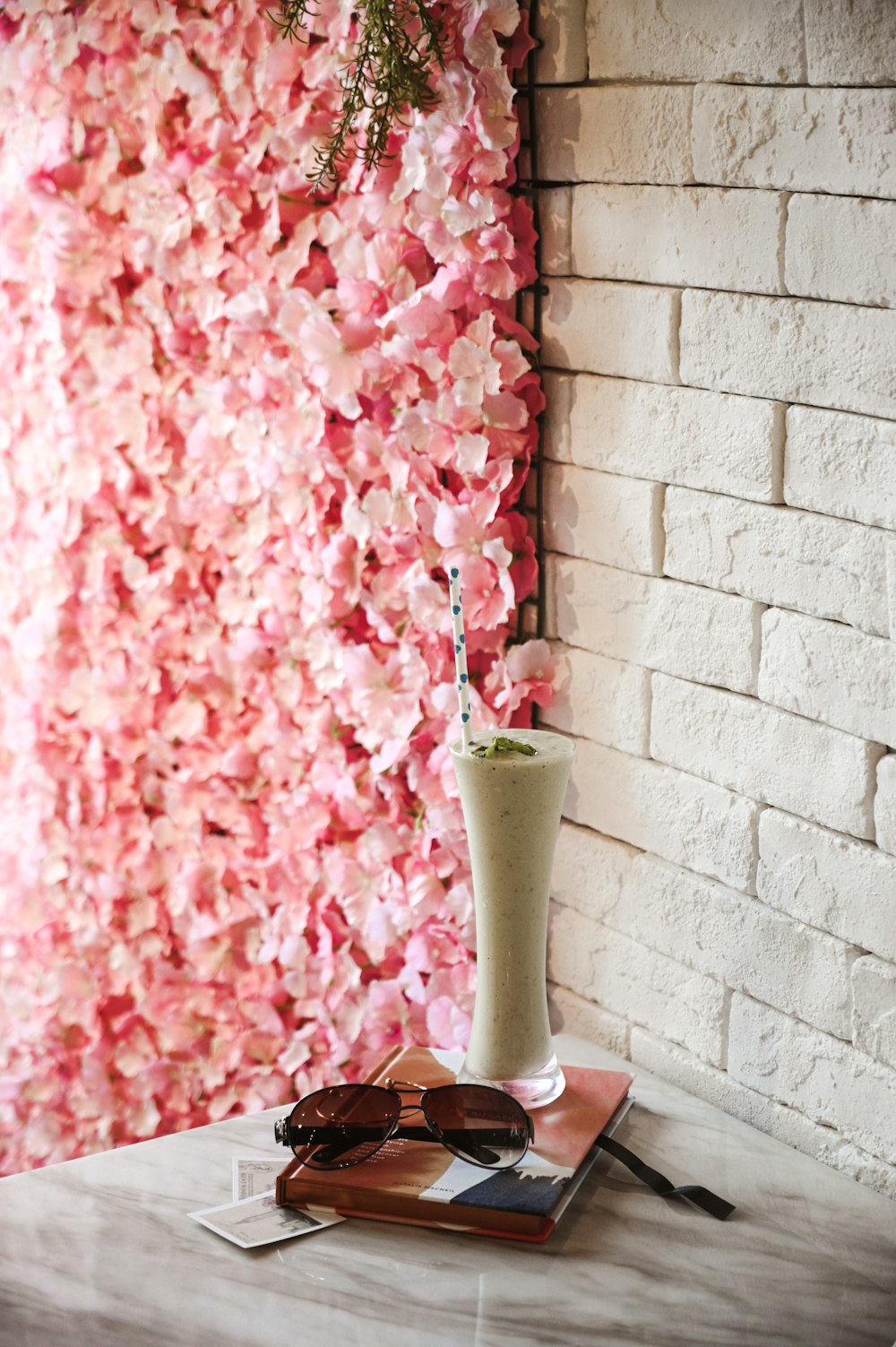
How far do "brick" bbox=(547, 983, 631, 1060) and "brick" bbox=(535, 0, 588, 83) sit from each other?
898 millimetres

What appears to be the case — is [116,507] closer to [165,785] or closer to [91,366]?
[91,366]

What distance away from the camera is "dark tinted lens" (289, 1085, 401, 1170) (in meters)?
1.04

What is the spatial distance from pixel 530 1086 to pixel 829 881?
0.31 m

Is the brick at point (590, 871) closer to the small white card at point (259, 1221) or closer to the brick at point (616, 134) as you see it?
the small white card at point (259, 1221)

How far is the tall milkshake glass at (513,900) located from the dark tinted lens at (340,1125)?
0.10m

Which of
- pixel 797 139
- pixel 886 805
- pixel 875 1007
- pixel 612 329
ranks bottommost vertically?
pixel 875 1007

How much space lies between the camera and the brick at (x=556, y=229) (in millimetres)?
1262

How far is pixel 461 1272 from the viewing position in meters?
0.94

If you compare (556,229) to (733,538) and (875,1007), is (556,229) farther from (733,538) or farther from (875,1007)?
(875,1007)

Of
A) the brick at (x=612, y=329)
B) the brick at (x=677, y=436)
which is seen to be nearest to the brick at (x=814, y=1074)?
the brick at (x=677, y=436)

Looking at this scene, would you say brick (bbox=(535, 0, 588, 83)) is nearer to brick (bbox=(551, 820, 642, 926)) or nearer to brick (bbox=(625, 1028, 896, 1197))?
brick (bbox=(551, 820, 642, 926))

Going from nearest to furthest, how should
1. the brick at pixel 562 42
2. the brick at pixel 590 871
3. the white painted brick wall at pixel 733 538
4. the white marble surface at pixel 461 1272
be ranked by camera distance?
the white marble surface at pixel 461 1272, the white painted brick wall at pixel 733 538, the brick at pixel 562 42, the brick at pixel 590 871

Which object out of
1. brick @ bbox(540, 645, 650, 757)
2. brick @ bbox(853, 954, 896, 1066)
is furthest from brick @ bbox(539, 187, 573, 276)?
brick @ bbox(853, 954, 896, 1066)

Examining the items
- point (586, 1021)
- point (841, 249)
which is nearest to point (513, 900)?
point (586, 1021)
